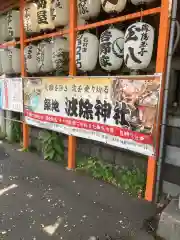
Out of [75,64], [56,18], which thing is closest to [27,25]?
[56,18]

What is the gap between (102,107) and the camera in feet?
14.0

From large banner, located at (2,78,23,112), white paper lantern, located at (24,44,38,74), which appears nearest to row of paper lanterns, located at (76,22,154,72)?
white paper lantern, located at (24,44,38,74)

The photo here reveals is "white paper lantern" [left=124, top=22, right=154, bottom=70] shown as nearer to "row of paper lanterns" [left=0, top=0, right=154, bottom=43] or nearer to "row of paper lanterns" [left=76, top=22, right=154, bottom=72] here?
"row of paper lanterns" [left=76, top=22, right=154, bottom=72]

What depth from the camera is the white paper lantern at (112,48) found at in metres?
3.90

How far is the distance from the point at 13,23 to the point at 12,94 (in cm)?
206

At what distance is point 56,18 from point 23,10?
1.43 metres

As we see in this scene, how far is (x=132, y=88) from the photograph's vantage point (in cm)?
380

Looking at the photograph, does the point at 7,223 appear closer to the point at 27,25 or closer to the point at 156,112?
the point at 156,112

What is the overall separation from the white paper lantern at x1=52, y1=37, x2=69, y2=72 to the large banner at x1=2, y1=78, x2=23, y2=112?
168 cm

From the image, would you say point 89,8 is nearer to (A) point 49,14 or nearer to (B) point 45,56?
(A) point 49,14

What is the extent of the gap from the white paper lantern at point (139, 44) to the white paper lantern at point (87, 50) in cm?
84

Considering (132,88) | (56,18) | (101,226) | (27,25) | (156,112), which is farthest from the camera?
(27,25)

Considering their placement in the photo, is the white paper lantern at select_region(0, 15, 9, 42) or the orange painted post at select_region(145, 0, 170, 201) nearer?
the orange painted post at select_region(145, 0, 170, 201)

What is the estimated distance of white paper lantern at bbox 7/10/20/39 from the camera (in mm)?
5926
